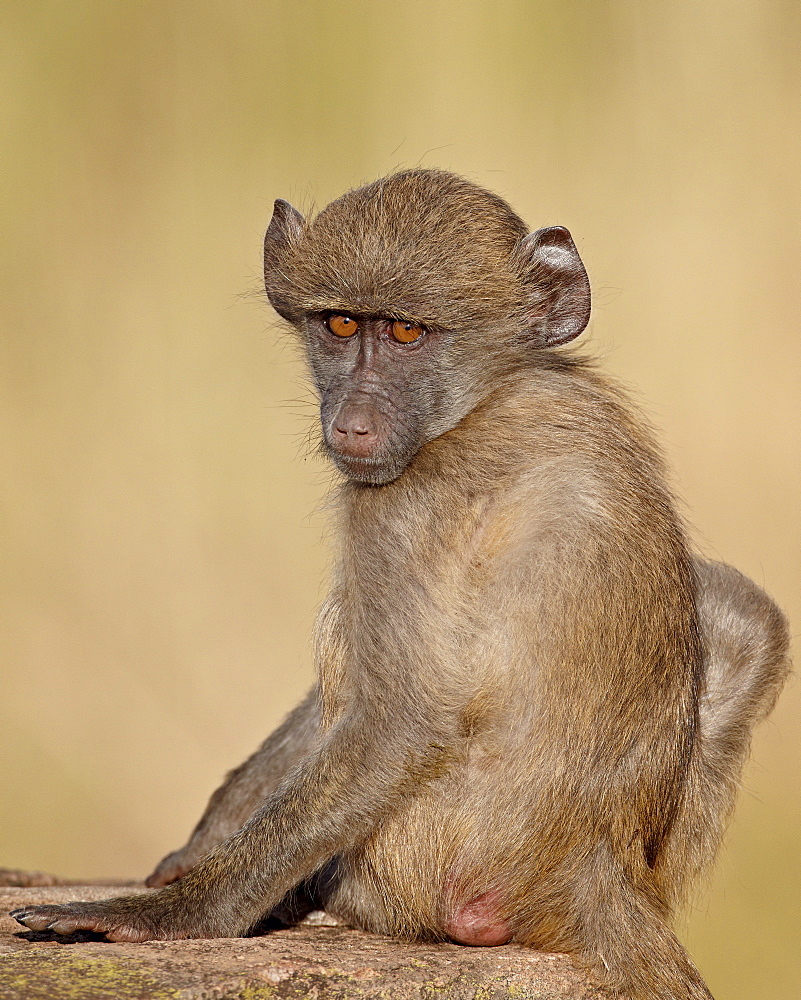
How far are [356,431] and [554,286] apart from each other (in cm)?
101

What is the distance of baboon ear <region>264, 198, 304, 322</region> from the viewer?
5285mm

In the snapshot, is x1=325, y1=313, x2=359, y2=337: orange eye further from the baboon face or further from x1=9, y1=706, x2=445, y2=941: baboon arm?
x1=9, y1=706, x2=445, y2=941: baboon arm

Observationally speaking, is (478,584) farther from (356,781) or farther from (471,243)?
(471,243)

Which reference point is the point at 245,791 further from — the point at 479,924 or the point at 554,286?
the point at 554,286

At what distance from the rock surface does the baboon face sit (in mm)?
1607

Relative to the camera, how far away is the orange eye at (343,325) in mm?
4953

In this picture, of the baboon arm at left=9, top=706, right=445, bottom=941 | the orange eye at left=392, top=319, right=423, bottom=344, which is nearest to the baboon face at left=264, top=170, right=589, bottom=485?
the orange eye at left=392, top=319, right=423, bottom=344

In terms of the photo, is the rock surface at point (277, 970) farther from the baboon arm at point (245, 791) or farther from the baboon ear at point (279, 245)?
the baboon ear at point (279, 245)

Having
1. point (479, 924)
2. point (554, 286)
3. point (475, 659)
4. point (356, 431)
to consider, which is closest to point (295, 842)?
point (479, 924)

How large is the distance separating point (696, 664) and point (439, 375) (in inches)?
55.9

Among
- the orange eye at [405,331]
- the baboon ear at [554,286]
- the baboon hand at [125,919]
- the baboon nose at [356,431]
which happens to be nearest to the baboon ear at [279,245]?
the orange eye at [405,331]

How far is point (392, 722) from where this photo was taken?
4.36 meters

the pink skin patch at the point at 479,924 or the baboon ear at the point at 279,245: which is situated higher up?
the baboon ear at the point at 279,245

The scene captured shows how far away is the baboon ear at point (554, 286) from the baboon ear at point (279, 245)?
95 cm
